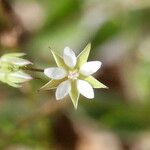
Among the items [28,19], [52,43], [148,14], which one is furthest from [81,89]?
[28,19]

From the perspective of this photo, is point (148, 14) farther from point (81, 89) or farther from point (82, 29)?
point (81, 89)

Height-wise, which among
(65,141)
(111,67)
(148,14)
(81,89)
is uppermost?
(148,14)

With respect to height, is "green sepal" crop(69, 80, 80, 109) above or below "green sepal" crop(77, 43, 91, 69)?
below

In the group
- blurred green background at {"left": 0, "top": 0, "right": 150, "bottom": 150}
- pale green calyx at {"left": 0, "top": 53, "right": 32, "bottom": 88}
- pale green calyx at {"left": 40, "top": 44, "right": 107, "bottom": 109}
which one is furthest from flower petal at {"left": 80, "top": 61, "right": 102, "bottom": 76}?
blurred green background at {"left": 0, "top": 0, "right": 150, "bottom": 150}

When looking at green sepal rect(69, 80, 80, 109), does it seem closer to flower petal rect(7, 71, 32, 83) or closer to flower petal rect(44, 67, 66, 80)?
flower petal rect(44, 67, 66, 80)

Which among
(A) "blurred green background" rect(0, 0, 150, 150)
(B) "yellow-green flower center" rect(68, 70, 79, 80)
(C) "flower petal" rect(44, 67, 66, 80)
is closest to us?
(C) "flower petal" rect(44, 67, 66, 80)

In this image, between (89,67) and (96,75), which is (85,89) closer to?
(89,67)

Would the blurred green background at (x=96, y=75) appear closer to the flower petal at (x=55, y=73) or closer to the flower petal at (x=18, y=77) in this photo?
the flower petal at (x=18, y=77)
